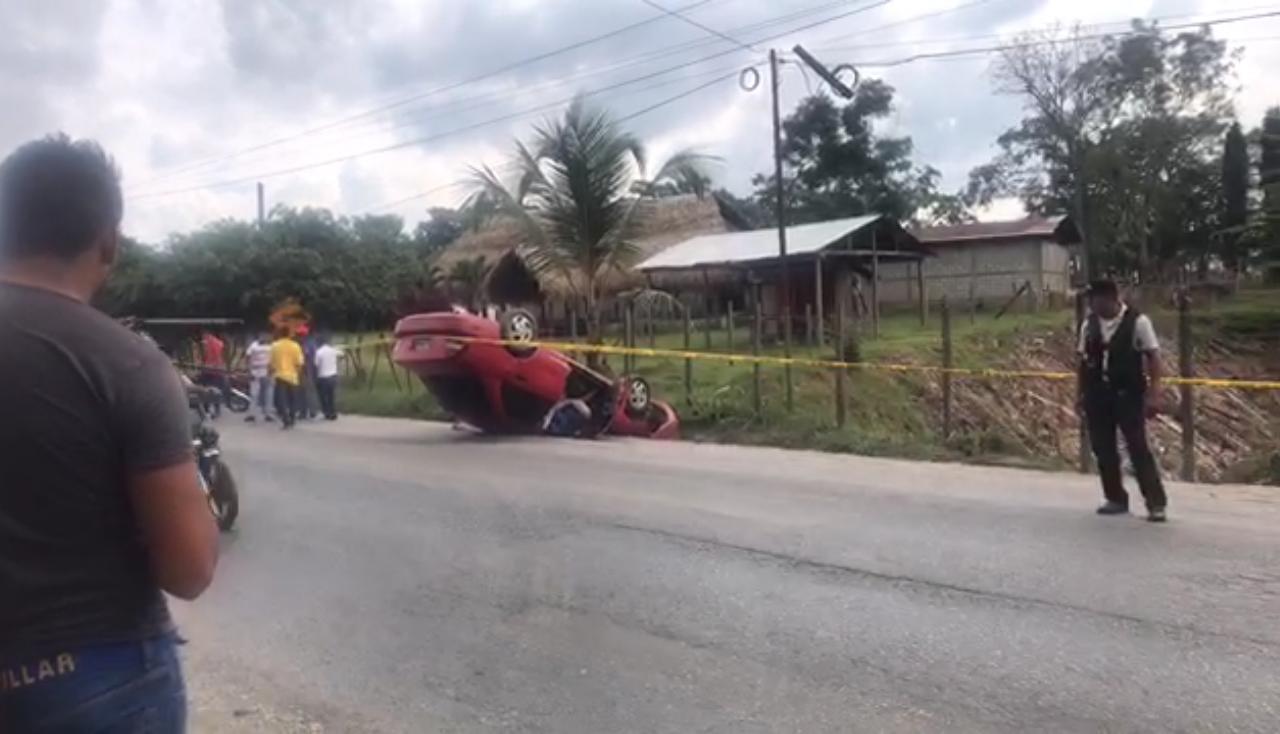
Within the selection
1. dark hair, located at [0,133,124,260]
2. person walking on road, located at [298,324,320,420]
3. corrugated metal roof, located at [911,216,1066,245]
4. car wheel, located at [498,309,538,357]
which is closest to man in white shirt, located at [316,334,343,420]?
person walking on road, located at [298,324,320,420]

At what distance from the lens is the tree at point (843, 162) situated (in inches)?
2142

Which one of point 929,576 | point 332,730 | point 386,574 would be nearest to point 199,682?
point 332,730

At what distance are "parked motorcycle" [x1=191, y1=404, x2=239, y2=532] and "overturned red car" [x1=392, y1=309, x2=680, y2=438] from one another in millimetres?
5659

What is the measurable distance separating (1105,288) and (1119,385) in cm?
67

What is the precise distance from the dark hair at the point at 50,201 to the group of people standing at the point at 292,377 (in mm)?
17593

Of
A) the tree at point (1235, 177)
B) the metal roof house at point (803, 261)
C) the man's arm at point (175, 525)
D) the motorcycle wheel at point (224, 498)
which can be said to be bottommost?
the motorcycle wheel at point (224, 498)

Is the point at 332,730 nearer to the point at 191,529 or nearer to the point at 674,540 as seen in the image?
the point at 191,529

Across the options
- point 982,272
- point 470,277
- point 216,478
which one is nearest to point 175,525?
point 216,478

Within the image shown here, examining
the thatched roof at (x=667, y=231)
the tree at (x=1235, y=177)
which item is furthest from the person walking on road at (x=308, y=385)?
the tree at (x=1235, y=177)

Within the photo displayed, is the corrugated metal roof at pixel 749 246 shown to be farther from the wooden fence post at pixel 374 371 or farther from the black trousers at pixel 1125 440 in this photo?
the black trousers at pixel 1125 440

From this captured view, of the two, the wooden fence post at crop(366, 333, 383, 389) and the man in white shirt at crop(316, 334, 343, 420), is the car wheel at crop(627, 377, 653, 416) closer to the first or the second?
the man in white shirt at crop(316, 334, 343, 420)

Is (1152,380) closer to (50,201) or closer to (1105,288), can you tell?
(1105,288)

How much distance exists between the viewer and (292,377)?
19.7m

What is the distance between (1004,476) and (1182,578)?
16.0 ft
